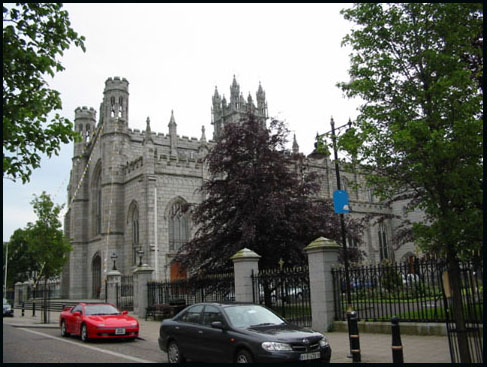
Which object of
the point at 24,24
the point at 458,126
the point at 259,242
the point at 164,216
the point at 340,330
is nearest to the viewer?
the point at 458,126

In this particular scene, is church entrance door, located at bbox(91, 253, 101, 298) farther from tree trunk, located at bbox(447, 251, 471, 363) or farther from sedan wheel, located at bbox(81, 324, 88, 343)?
tree trunk, located at bbox(447, 251, 471, 363)

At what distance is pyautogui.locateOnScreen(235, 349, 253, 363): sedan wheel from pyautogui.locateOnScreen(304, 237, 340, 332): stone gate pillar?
6154 millimetres

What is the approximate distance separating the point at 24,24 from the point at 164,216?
2587 centimetres

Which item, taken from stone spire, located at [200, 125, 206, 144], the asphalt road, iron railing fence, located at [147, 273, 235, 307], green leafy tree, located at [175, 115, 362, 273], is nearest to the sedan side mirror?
the asphalt road

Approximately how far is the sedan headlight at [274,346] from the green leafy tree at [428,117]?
2.84m

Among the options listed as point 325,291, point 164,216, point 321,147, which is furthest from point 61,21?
point 164,216

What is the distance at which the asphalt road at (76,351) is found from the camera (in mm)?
10867

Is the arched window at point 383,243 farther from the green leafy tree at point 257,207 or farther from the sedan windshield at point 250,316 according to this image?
the sedan windshield at point 250,316

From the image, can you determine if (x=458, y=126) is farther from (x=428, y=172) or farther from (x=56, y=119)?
(x=56, y=119)

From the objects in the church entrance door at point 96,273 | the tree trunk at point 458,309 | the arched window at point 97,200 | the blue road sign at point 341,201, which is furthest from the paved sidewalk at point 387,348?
the arched window at point 97,200

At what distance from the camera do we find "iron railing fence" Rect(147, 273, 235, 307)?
1939cm

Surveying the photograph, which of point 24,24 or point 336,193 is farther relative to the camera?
point 336,193

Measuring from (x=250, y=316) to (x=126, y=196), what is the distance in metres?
30.4

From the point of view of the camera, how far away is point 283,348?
830 cm
